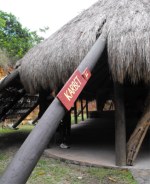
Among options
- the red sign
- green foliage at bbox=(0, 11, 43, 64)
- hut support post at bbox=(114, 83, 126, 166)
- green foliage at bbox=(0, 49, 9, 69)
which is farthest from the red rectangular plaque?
green foliage at bbox=(0, 11, 43, 64)

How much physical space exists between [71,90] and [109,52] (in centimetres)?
193

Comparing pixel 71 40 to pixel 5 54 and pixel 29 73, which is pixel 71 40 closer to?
pixel 29 73

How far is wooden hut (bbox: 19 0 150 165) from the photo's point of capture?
4586mm

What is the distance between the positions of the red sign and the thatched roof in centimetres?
160

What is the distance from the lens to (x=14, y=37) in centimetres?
1850

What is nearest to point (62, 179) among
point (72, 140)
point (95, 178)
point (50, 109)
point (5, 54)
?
point (95, 178)

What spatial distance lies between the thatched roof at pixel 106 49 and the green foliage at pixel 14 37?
1045 centimetres

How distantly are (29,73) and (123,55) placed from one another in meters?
2.45

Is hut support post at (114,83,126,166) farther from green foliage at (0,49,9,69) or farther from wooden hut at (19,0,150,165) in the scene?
green foliage at (0,49,9,69)

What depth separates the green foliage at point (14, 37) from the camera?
1680 cm

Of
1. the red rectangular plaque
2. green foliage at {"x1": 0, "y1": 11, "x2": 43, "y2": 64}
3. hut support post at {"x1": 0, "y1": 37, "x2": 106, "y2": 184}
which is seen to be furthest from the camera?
green foliage at {"x1": 0, "y1": 11, "x2": 43, "y2": 64}

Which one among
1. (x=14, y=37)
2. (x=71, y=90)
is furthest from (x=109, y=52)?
(x=14, y=37)

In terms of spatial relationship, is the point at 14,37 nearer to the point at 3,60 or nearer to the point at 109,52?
the point at 3,60

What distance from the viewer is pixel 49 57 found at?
19.1ft
